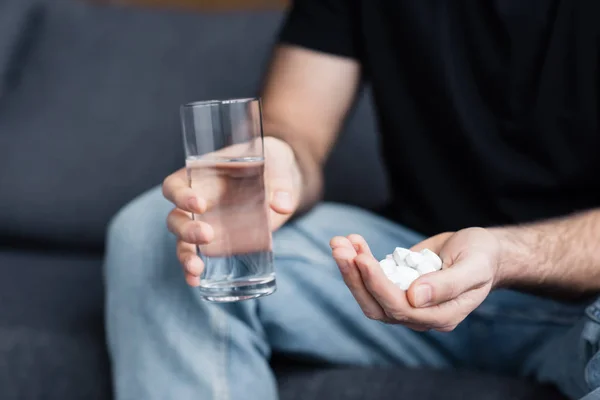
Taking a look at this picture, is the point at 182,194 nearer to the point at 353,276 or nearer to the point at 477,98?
the point at 353,276

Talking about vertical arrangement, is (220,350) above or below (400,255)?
below

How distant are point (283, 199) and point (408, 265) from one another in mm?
208

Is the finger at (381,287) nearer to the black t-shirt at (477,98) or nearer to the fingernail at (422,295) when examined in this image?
the fingernail at (422,295)

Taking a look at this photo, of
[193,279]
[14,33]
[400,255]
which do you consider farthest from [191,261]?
[14,33]

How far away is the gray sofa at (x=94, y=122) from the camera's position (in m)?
1.58

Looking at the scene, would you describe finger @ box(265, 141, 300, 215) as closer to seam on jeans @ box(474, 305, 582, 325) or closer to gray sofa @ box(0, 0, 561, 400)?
seam on jeans @ box(474, 305, 582, 325)

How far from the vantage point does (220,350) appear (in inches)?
37.9

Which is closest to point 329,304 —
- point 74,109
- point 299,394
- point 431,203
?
point 299,394

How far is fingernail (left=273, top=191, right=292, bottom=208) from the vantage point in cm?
93

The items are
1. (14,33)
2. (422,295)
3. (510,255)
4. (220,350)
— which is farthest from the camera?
(14,33)

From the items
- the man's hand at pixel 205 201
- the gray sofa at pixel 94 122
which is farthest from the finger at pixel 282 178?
the gray sofa at pixel 94 122

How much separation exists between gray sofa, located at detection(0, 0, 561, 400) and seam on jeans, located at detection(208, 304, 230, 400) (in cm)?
43

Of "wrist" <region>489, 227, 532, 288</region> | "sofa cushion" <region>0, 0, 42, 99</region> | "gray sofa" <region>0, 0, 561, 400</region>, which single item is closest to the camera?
"wrist" <region>489, 227, 532, 288</region>

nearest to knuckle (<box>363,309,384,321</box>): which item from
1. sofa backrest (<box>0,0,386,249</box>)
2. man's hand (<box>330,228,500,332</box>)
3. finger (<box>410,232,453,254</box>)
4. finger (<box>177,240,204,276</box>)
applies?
man's hand (<box>330,228,500,332</box>)
